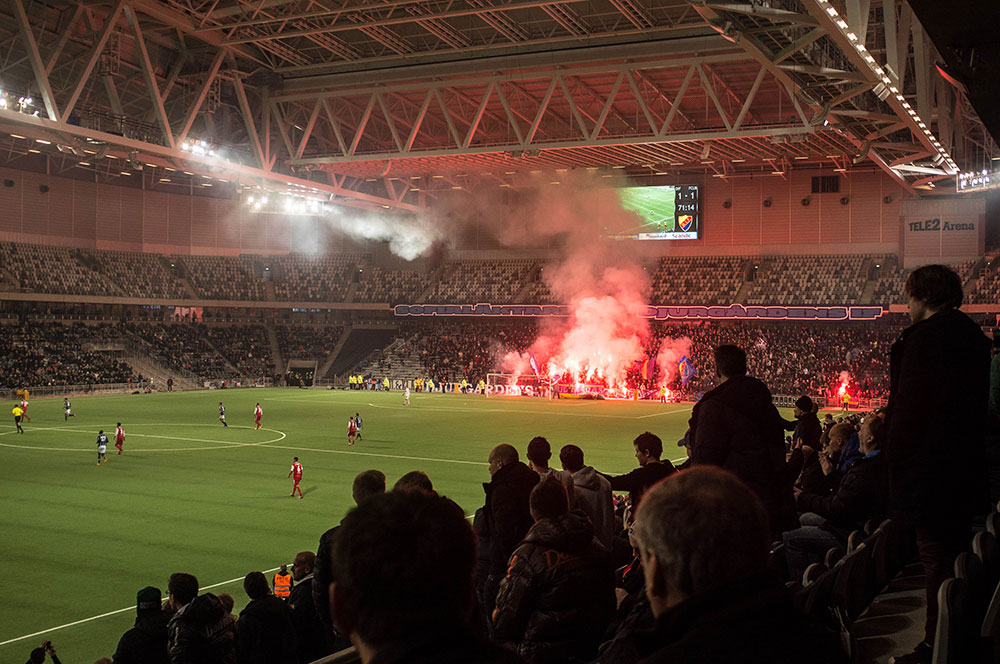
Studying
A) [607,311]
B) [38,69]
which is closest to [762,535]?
[38,69]

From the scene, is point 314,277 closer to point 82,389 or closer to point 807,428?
point 82,389

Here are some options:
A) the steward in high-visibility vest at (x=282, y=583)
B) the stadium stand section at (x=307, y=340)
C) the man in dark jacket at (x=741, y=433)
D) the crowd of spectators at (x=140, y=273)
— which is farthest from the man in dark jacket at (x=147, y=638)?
the stadium stand section at (x=307, y=340)

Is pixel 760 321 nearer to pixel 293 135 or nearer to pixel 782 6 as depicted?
pixel 293 135

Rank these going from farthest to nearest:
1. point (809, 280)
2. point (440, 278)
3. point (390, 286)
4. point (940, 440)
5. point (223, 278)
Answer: point (390, 286) < point (440, 278) < point (223, 278) < point (809, 280) < point (940, 440)

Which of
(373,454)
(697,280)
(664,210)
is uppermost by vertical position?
(664,210)

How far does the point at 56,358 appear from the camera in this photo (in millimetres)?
56875

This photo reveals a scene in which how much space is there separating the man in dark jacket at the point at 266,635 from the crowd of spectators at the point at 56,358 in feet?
173

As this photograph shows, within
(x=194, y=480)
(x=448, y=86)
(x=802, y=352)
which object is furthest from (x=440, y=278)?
(x=194, y=480)

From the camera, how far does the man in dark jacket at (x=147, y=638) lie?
749 cm

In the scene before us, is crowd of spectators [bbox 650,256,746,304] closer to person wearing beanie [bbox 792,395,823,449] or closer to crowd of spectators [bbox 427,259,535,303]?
crowd of spectators [bbox 427,259,535,303]

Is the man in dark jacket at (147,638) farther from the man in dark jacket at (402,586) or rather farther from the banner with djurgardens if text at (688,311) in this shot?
the banner with djurgardens if text at (688,311)

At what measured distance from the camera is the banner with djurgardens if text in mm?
53594

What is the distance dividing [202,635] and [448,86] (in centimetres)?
3486

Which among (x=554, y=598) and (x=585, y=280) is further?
(x=585, y=280)
